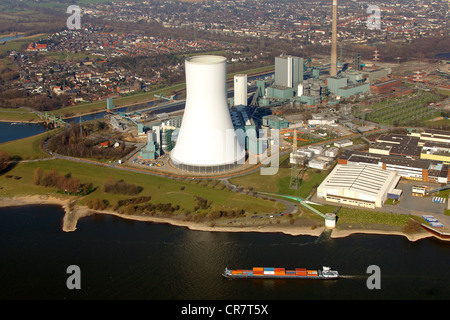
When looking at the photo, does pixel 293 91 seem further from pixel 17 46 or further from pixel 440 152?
pixel 17 46

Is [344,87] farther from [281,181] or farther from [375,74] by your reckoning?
[281,181]

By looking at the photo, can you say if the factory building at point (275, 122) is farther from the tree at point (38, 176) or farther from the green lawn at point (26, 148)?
the tree at point (38, 176)

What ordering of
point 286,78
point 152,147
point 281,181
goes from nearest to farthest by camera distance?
point 281,181
point 152,147
point 286,78

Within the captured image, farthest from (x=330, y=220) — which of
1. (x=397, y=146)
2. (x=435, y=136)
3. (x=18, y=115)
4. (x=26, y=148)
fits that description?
(x=18, y=115)

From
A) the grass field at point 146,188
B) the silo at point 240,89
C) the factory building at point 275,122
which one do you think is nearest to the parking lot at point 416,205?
the grass field at point 146,188

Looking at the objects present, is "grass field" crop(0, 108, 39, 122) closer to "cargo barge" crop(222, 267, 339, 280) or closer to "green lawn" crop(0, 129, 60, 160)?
"green lawn" crop(0, 129, 60, 160)

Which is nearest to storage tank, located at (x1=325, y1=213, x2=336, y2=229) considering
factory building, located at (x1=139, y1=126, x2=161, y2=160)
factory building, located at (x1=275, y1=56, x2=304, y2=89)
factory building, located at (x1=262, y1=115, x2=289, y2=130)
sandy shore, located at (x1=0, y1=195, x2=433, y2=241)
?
sandy shore, located at (x1=0, y1=195, x2=433, y2=241)
